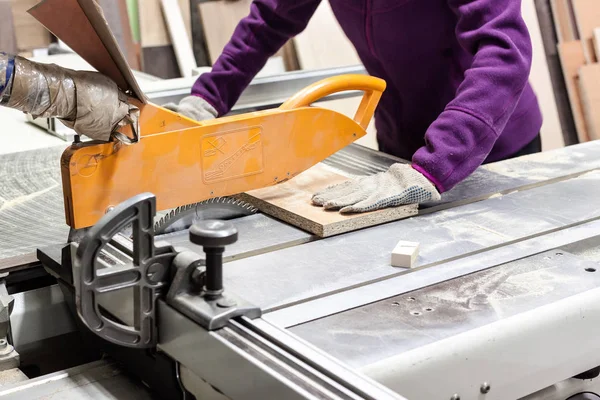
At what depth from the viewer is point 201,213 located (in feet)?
5.05

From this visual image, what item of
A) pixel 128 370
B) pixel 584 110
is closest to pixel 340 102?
pixel 584 110

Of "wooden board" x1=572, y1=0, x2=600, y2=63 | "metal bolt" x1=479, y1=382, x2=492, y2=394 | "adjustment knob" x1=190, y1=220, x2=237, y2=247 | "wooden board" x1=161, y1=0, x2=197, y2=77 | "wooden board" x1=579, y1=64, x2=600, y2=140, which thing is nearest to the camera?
"adjustment knob" x1=190, y1=220, x2=237, y2=247

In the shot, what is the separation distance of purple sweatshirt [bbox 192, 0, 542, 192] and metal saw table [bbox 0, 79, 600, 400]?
0.45ft

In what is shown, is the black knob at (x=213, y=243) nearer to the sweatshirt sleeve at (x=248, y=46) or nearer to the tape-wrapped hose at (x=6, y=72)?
the tape-wrapped hose at (x=6, y=72)

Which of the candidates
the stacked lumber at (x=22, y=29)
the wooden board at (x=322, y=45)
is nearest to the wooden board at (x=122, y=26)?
the stacked lumber at (x=22, y=29)

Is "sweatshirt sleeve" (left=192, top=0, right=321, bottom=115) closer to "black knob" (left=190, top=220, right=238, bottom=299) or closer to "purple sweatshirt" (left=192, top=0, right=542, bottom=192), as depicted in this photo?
"purple sweatshirt" (left=192, top=0, right=542, bottom=192)

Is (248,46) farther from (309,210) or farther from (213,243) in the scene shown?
(213,243)

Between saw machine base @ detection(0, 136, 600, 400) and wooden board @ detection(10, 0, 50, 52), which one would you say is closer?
saw machine base @ detection(0, 136, 600, 400)

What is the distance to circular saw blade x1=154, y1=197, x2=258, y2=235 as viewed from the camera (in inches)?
58.2

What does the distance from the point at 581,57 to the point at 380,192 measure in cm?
310

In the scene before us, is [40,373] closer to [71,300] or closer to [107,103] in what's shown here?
[71,300]

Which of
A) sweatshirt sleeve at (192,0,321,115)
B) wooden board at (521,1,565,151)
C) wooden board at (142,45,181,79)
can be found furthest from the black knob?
wooden board at (521,1,565,151)

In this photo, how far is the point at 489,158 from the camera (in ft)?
6.82

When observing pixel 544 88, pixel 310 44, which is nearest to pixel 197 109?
pixel 310 44
